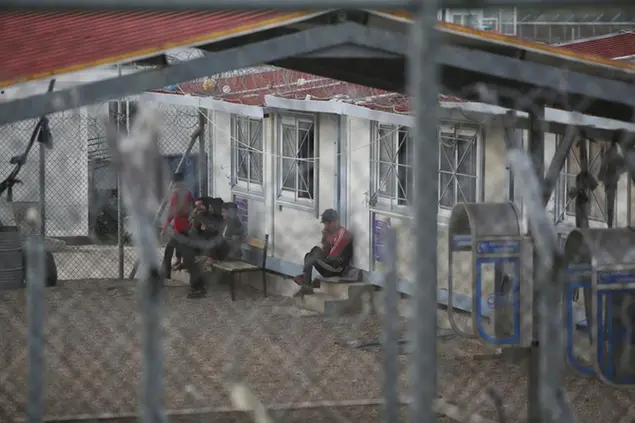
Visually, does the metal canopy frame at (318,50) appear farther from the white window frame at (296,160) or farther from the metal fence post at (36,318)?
the white window frame at (296,160)

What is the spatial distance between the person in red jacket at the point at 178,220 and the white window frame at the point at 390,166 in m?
2.28

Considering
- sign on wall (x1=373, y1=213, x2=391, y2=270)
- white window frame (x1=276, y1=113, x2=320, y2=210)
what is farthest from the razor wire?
white window frame (x1=276, y1=113, x2=320, y2=210)

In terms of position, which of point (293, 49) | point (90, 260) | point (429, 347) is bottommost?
point (90, 260)

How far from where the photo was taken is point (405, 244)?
1148 cm

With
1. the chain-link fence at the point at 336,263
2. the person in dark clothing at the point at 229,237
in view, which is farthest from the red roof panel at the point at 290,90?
the person in dark clothing at the point at 229,237

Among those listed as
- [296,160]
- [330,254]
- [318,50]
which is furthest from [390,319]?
[296,160]

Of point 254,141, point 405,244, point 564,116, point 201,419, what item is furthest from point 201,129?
point 201,419

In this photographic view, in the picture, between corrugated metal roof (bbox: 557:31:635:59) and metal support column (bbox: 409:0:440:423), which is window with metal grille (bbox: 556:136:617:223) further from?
metal support column (bbox: 409:0:440:423)

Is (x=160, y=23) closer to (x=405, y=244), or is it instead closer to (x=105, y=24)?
(x=105, y=24)

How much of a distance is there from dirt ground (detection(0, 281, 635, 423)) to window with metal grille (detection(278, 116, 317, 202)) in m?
1.97

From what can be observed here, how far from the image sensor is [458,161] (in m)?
11.2

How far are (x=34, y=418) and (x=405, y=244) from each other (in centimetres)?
838

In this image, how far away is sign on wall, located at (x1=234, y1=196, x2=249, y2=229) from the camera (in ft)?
50.6

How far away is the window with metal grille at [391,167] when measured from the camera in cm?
1200
